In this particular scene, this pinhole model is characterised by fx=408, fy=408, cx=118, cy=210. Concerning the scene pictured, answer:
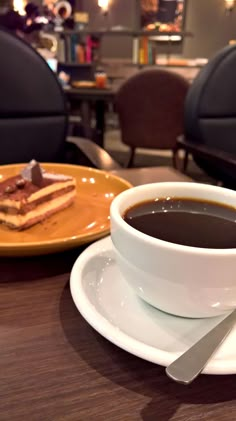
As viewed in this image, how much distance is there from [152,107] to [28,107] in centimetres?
228

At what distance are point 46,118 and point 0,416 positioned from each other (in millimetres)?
1088

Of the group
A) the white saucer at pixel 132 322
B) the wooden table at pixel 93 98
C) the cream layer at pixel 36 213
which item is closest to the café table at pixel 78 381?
the white saucer at pixel 132 322

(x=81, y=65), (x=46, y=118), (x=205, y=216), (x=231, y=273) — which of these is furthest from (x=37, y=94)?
(x=81, y=65)

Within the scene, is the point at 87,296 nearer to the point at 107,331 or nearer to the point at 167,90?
the point at 107,331

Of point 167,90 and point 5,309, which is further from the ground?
point 5,309

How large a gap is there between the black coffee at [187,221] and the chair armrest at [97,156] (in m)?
0.49

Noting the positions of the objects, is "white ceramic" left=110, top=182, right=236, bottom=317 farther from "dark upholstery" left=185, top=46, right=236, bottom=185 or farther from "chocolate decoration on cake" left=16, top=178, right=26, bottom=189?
"dark upholstery" left=185, top=46, right=236, bottom=185

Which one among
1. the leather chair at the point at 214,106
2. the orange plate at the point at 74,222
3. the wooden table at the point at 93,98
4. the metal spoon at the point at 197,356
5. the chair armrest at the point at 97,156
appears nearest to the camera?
the metal spoon at the point at 197,356

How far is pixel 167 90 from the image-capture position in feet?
10.8

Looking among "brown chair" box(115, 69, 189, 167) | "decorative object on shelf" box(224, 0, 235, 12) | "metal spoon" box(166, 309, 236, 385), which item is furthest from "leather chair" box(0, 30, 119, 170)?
"decorative object on shelf" box(224, 0, 235, 12)

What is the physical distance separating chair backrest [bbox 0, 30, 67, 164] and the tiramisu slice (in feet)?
2.11

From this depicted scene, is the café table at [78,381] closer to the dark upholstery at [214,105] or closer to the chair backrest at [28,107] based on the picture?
the chair backrest at [28,107]

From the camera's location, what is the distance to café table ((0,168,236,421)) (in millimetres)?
300

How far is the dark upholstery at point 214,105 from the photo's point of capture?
4.48ft
